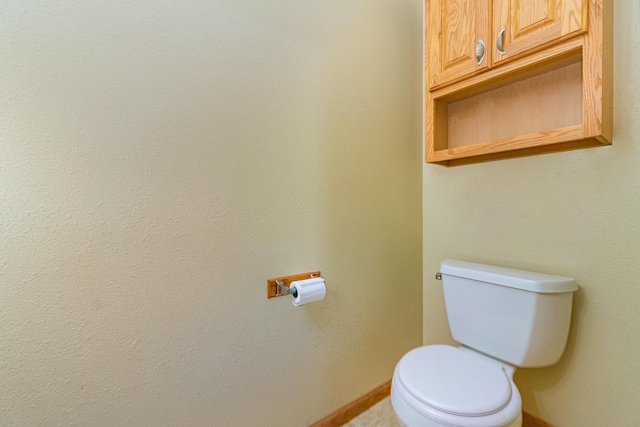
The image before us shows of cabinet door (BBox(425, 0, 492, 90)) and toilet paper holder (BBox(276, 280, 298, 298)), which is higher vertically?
cabinet door (BBox(425, 0, 492, 90))

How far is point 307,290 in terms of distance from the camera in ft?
3.46

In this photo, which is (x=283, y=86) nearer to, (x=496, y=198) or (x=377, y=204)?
(x=377, y=204)

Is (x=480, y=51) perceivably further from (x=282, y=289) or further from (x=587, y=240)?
(x=282, y=289)

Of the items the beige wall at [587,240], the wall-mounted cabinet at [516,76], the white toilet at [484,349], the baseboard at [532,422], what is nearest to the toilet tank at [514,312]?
the white toilet at [484,349]

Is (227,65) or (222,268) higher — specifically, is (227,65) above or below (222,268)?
above

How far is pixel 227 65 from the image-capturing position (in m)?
0.99

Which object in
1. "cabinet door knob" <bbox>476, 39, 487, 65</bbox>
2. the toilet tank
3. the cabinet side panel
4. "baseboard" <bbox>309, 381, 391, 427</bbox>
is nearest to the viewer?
the cabinet side panel

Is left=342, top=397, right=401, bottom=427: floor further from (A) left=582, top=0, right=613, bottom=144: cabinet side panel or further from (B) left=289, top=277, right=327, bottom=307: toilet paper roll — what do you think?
(A) left=582, top=0, right=613, bottom=144: cabinet side panel

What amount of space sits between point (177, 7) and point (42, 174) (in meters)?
0.65

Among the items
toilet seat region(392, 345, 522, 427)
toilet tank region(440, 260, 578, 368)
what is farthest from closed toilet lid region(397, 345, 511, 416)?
toilet tank region(440, 260, 578, 368)

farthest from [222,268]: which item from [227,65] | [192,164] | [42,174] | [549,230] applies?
[549,230]

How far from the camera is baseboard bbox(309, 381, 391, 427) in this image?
4.09 ft

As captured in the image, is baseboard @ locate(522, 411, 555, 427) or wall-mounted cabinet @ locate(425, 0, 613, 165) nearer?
wall-mounted cabinet @ locate(425, 0, 613, 165)

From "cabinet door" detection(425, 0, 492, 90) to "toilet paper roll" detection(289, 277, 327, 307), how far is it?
1.06 m
